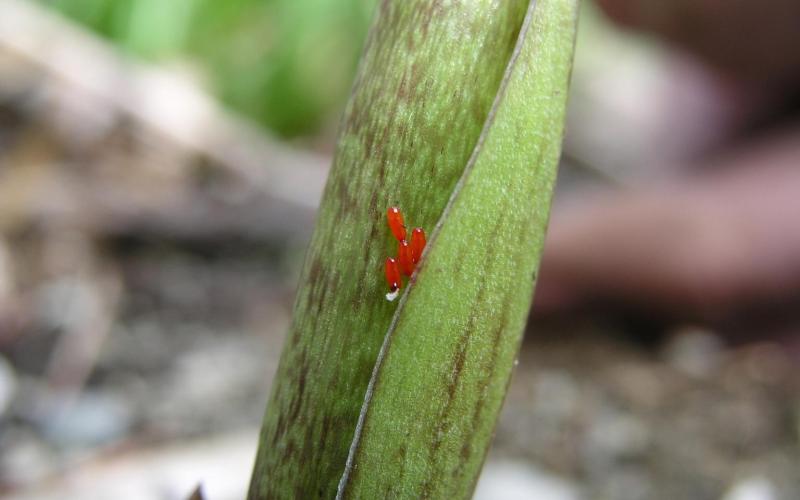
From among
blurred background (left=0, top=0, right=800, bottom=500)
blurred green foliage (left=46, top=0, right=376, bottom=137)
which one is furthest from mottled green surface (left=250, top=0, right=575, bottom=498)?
blurred green foliage (left=46, top=0, right=376, bottom=137)

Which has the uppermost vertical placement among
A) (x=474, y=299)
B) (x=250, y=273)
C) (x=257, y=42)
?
(x=257, y=42)

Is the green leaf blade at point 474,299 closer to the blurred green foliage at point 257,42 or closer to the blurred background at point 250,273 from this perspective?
the blurred background at point 250,273

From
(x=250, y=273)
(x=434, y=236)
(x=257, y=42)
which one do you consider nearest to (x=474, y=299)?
(x=434, y=236)

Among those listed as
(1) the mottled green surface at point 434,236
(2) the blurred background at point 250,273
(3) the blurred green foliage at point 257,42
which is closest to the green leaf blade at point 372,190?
(1) the mottled green surface at point 434,236

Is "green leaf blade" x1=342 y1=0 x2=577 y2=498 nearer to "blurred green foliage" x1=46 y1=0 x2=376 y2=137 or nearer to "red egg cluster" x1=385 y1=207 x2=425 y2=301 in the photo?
"red egg cluster" x1=385 y1=207 x2=425 y2=301

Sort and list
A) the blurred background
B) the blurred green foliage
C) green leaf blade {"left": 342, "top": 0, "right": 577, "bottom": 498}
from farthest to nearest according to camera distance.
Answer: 1. the blurred green foliage
2. the blurred background
3. green leaf blade {"left": 342, "top": 0, "right": 577, "bottom": 498}

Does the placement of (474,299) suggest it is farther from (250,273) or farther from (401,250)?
(250,273)

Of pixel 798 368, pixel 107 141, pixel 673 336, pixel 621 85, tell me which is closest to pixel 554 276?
pixel 673 336

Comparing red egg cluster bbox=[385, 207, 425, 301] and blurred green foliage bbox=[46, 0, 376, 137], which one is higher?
blurred green foliage bbox=[46, 0, 376, 137]
